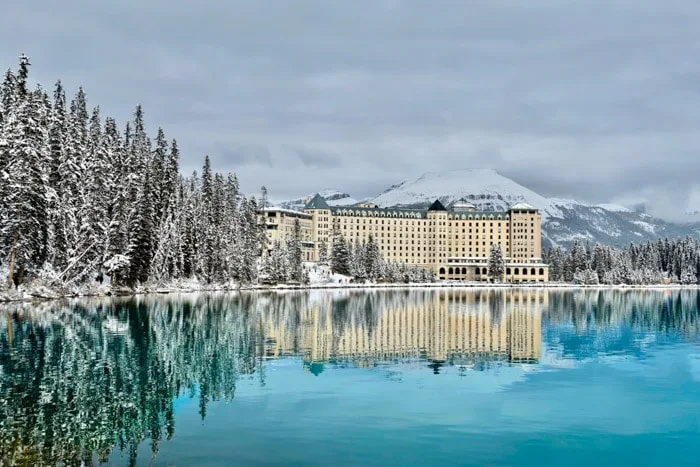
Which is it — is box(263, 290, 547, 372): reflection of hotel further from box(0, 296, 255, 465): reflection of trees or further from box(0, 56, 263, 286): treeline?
box(0, 56, 263, 286): treeline

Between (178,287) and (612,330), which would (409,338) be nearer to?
(612,330)

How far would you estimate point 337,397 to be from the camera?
26188 millimetres

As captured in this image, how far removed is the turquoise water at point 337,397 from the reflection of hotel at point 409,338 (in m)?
0.25

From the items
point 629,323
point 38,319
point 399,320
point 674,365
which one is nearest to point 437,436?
point 674,365

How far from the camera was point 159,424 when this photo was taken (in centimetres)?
2106

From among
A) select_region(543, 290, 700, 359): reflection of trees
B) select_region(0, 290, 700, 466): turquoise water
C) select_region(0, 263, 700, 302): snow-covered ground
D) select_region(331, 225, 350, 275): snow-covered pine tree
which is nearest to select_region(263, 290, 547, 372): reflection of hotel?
select_region(0, 290, 700, 466): turquoise water

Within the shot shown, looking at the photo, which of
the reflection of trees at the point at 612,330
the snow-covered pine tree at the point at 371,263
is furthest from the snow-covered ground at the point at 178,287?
the reflection of trees at the point at 612,330

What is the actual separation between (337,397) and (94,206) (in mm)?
65915

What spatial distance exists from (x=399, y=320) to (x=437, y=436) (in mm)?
44831

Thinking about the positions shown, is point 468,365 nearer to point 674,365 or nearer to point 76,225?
point 674,365

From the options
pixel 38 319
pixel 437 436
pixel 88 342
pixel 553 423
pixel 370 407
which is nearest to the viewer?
pixel 437 436

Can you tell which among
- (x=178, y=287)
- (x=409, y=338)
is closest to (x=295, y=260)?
(x=178, y=287)

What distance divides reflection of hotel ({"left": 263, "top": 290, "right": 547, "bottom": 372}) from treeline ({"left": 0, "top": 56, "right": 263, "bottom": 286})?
2725 cm

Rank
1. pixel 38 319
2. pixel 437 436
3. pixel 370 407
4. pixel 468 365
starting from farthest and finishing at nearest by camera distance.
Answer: pixel 38 319 < pixel 468 365 < pixel 370 407 < pixel 437 436
